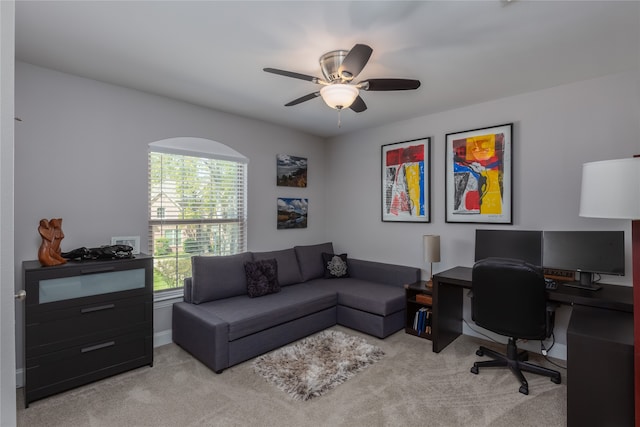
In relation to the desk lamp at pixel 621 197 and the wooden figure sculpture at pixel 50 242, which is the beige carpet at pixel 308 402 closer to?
the desk lamp at pixel 621 197

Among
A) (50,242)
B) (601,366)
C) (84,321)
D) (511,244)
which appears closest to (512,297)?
(601,366)

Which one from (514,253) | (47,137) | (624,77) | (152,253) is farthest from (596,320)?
(47,137)

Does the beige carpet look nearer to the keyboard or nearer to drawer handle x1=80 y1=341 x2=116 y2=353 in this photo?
drawer handle x1=80 y1=341 x2=116 y2=353

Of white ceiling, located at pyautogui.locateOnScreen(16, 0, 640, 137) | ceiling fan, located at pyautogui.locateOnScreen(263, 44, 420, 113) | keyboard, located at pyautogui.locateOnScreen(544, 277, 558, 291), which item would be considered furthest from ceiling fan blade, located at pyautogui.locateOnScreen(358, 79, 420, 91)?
keyboard, located at pyautogui.locateOnScreen(544, 277, 558, 291)

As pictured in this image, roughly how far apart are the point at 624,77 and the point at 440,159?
167 centimetres

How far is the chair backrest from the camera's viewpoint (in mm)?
2406

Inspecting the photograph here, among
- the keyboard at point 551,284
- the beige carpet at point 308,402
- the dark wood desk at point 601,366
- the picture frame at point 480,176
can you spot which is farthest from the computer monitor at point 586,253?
the beige carpet at point 308,402

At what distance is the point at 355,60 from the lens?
1.90m

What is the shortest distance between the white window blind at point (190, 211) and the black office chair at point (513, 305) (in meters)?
2.77

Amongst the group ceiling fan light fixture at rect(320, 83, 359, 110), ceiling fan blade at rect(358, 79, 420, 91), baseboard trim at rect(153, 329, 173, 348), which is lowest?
baseboard trim at rect(153, 329, 173, 348)

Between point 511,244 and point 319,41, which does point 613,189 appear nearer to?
point 511,244

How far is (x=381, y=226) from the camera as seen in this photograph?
440cm

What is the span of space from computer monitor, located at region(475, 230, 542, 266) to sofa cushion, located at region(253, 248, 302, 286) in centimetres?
216

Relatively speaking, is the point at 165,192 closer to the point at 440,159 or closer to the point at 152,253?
the point at 152,253
